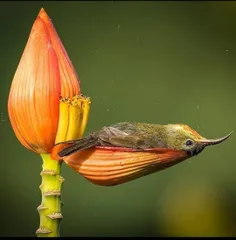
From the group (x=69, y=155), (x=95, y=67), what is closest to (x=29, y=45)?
(x=69, y=155)

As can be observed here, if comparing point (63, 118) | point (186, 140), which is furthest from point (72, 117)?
point (186, 140)

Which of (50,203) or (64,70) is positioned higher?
(64,70)

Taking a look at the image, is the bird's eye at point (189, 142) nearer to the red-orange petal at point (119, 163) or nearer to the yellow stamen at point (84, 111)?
the red-orange petal at point (119, 163)

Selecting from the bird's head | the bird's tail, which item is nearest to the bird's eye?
the bird's head

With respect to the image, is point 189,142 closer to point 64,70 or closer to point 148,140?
point 148,140

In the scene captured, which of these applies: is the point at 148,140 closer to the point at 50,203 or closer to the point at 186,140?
the point at 186,140

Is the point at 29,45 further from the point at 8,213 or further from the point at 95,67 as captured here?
the point at 95,67
